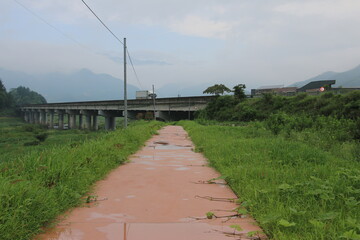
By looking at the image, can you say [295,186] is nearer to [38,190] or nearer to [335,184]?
[335,184]

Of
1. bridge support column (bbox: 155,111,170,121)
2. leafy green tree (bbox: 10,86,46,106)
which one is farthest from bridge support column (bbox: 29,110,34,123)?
bridge support column (bbox: 155,111,170,121)

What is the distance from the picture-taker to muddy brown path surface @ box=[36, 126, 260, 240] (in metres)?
2.48

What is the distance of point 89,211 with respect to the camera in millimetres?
3023

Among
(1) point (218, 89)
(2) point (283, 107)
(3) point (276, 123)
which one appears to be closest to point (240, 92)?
(1) point (218, 89)

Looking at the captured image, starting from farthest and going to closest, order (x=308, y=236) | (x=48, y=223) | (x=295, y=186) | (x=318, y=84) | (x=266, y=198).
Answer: (x=318, y=84), (x=295, y=186), (x=266, y=198), (x=48, y=223), (x=308, y=236)

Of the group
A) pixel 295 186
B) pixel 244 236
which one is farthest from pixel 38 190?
pixel 295 186

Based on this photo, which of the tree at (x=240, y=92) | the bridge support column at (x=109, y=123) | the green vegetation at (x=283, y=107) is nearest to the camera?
the green vegetation at (x=283, y=107)

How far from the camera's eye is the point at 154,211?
301cm

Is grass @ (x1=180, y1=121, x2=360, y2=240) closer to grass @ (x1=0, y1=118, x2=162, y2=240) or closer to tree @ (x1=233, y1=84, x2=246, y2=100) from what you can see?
grass @ (x1=0, y1=118, x2=162, y2=240)

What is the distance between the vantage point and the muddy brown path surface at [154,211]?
248 centimetres

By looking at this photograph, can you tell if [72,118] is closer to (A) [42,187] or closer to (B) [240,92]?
(B) [240,92]

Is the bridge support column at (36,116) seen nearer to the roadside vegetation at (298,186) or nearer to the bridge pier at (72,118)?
the bridge pier at (72,118)

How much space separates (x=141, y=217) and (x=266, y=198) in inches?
57.4

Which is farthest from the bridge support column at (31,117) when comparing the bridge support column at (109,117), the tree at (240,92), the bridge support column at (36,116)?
the tree at (240,92)
